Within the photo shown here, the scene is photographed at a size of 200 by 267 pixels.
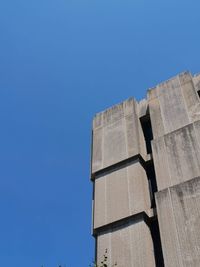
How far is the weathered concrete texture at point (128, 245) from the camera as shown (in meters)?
18.1

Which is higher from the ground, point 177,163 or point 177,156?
point 177,156

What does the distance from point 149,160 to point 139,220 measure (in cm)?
459

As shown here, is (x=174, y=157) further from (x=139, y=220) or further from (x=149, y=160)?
(x=139, y=220)

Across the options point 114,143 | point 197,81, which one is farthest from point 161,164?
point 197,81

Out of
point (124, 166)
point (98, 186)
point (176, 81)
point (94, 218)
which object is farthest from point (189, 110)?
point (94, 218)

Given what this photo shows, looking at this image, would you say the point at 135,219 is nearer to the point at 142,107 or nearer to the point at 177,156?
the point at 177,156

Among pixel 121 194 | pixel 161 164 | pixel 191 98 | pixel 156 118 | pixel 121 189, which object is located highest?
pixel 191 98

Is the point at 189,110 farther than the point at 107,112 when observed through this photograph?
No

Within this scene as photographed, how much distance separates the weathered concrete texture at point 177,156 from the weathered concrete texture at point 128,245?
8.81 ft

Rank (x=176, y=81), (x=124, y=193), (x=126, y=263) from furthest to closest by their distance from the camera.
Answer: (x=176, y=81)
(x=124, y=193)
(x=126, y=263)

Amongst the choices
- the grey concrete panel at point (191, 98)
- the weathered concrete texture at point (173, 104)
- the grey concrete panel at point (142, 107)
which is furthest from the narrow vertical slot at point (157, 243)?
the grey concrete panel at point (142, 107)

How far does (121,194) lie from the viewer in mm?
21250

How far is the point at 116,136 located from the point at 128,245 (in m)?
8.35

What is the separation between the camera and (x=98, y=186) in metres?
22.9
